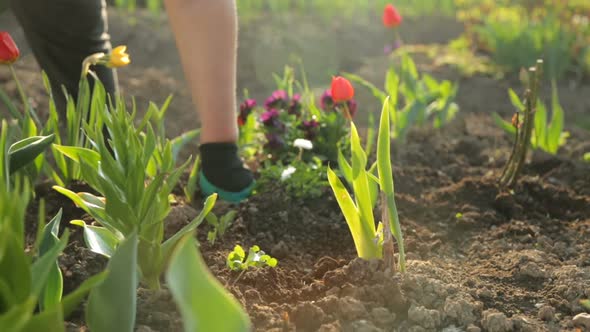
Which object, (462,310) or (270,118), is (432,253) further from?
(270,118)

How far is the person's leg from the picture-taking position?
2.19 m

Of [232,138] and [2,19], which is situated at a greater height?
[2,19]

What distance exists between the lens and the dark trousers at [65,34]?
2303 millimetres

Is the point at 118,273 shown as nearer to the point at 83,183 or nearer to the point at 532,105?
the point at 83,183

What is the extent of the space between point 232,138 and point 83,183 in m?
0.46

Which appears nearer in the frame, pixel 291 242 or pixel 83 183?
pixel 291 242

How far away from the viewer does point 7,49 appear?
1.98 m

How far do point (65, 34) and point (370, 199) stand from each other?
1154 mm

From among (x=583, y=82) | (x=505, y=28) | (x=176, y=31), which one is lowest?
(x=583, y=82)

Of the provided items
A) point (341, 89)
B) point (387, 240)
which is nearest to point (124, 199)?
point (387, 240)

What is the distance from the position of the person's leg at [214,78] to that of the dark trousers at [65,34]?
11.5 inches

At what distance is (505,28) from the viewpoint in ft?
15.0

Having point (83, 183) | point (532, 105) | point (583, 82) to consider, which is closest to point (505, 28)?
point (583, 82)

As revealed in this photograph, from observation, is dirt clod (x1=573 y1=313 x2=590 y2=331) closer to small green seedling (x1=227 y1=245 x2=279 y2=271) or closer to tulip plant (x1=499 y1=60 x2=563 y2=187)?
small green seedling (x1=227 y1=245 x2=279 y2=271)
